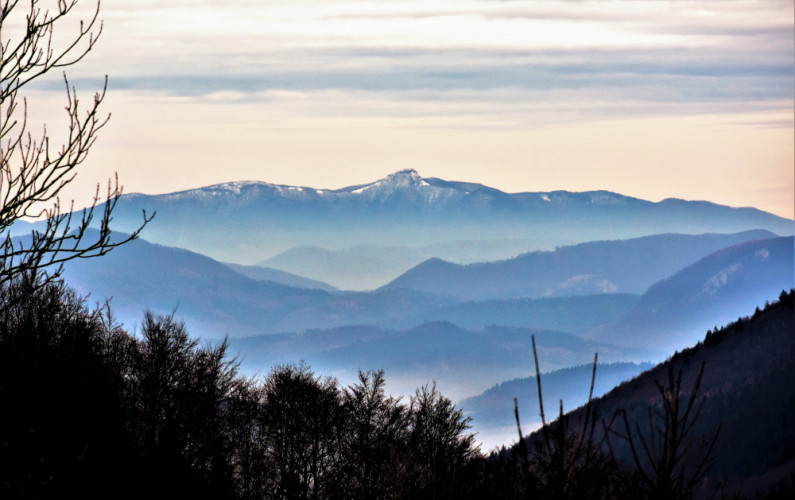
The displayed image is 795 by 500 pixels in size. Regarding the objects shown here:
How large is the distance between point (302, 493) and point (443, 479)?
3562 cm

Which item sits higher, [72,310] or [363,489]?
[72,310]

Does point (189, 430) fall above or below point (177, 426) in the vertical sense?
below

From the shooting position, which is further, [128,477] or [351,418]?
[351,418]

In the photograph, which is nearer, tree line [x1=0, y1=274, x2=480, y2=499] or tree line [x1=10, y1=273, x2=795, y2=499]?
tree line [x1=10, y1=273, x2=795, y2=499]

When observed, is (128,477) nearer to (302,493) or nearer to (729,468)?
(302,493)

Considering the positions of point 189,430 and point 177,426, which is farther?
point 189,430

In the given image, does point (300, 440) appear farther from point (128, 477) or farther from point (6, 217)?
point (6, 217)

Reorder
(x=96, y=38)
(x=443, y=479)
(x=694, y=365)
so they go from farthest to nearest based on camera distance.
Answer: (x=694, y=365), (x=443, y=479), (x=96, y=38)

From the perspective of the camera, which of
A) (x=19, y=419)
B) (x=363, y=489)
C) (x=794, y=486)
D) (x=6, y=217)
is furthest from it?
(x=794, y=486)

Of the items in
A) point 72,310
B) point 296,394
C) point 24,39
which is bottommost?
point 24,39

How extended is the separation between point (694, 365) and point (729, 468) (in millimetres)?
26695

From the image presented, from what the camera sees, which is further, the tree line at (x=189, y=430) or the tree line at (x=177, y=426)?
the tree line at (x=177, y=426)

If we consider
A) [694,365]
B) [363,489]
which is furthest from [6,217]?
[694,365]

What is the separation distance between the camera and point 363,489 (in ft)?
174
